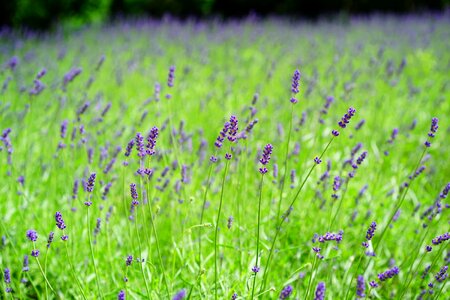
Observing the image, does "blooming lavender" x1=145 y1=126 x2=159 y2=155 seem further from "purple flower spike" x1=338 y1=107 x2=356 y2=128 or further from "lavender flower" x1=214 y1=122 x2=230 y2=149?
"purple flower spike" x1=338 y1=107 x2=356 y2=128

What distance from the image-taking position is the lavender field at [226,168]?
2082mm

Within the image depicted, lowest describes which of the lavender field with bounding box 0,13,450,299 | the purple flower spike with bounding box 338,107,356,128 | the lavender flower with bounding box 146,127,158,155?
the lavender field with bounding box 0,13,450,299

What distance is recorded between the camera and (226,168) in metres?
1.59

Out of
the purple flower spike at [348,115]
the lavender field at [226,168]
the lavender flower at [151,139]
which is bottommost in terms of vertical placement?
the lavender field at [226,168]

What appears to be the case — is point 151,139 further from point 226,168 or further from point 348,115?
point 348,115

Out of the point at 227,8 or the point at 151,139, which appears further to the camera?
the point at 227,8

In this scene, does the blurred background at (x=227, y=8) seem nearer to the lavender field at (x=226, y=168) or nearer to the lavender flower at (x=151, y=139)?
the lavender field at (x=226, y=168)

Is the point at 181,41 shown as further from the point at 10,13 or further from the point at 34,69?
the point at 10,13

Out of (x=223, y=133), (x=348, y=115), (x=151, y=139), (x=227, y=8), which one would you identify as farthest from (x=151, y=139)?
(x=227, y=8)

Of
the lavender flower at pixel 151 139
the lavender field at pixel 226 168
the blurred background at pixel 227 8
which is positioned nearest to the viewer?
the lavender flower at pixel 151 139

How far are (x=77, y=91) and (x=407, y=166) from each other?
3.72 m

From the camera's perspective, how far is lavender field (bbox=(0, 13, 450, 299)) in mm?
2082

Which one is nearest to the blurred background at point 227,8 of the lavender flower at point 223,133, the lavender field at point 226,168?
the lavender field at point 226,168

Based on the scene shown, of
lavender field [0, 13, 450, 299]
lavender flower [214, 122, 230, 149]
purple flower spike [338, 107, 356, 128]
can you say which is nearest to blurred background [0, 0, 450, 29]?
lavender field [0, 13, 450, 299]
